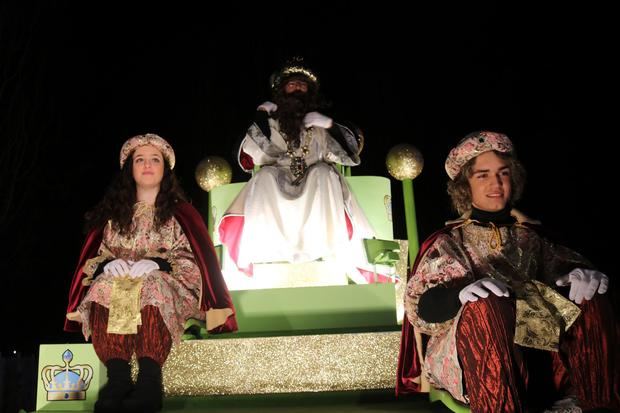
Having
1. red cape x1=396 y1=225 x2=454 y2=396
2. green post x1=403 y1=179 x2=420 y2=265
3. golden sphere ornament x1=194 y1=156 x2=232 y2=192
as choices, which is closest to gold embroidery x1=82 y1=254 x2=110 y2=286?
red cape x1=396 y1=225 x2=454 y2=396

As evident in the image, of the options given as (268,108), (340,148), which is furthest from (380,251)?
(268,108)

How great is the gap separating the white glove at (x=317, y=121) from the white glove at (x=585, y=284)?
8.22 feet

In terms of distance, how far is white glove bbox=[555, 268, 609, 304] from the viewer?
2420 millimetres

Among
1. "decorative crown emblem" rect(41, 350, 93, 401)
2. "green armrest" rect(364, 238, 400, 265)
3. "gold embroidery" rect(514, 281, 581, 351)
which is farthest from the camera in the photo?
"green armrest" rect(364, 238, 400, 265)

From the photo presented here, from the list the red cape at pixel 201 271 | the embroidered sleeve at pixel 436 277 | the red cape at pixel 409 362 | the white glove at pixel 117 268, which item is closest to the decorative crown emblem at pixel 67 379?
the red cape at pixel 201 271

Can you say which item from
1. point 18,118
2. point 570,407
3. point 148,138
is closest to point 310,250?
point 148,138

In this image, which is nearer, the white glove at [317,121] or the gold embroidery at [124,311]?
the gold embroidery at [124,311]

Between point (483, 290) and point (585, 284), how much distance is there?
0.43 m

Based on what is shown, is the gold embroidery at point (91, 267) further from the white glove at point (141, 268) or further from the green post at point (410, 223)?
the green post at point (410, 223)

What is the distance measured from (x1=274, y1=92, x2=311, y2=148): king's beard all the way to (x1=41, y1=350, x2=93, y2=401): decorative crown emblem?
209 cm

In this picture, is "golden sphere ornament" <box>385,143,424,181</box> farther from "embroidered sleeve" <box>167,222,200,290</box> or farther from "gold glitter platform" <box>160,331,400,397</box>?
"embroidered sleeve" <box>167,222,200,290</box>

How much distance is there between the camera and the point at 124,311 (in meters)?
3.08

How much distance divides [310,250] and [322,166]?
0.56m

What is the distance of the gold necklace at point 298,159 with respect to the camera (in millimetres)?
4641
